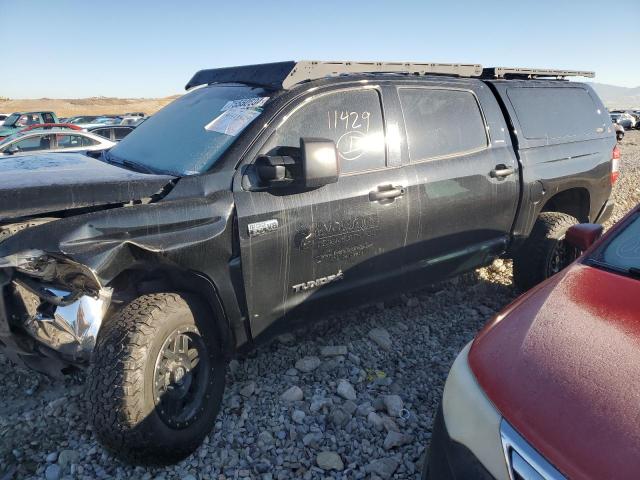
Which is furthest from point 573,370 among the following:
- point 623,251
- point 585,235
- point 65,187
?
point 65,187

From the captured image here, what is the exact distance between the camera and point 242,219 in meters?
2.62

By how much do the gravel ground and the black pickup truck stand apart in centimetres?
32

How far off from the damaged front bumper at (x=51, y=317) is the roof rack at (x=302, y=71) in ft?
5.31

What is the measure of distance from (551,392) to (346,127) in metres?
2.03

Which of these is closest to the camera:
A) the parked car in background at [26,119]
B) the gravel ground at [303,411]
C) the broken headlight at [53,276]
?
the broken headlight at [53,276]

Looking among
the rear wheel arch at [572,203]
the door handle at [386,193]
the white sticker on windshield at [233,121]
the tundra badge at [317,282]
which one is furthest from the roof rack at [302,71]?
the rear wheel arch at [572,203]

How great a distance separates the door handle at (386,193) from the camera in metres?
3.09

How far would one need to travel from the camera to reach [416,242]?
3.37m

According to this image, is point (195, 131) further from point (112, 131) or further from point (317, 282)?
point (112, 131)

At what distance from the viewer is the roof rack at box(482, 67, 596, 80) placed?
4230mm

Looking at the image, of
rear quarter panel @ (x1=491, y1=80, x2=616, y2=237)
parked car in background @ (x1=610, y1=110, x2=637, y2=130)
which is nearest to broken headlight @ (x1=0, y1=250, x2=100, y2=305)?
rear quarter panel @ (x1=491, y1=80, x2=616, y2=237)

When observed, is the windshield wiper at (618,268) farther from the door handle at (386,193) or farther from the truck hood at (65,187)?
the truck hood at (65,187)

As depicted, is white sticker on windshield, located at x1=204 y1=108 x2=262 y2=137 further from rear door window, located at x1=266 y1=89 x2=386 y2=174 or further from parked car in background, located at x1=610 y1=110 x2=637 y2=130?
parked car in background, located at x1=610 y1=110 x2=637 y2=130

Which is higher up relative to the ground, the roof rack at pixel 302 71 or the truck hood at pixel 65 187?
the roof rack at pixel 302 71
